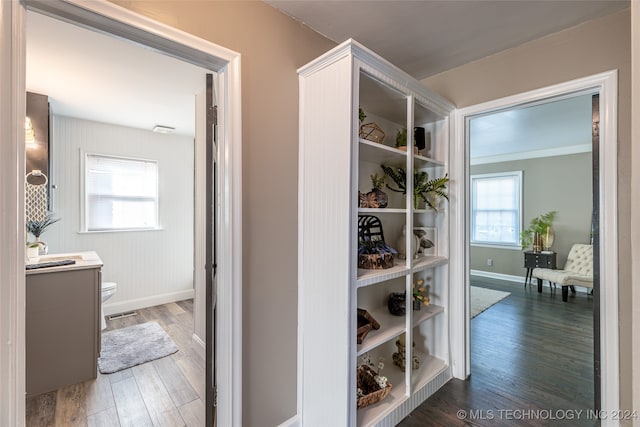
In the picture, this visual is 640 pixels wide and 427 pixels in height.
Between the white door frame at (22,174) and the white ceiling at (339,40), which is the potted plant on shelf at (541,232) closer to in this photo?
the white ceiling at (339,40)

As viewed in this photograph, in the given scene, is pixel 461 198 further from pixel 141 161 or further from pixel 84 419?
pixel 141 161

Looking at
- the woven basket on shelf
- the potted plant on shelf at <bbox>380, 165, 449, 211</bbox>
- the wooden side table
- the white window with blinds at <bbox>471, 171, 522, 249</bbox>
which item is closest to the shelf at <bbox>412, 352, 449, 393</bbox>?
the woven basket on shelf

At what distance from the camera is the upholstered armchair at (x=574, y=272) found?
418 cm

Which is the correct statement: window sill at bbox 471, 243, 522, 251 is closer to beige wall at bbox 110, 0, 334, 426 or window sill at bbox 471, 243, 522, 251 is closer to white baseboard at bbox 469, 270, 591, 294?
white baseboard at bbox 469, 270, 591, 294

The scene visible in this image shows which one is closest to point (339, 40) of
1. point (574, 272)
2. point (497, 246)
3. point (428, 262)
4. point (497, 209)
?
point (428, 262)

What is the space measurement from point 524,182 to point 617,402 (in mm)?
4818

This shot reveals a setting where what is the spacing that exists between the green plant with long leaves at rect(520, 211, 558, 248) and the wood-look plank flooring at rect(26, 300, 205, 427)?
578 centimetres

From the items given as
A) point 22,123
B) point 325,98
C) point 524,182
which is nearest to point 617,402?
point 325,98

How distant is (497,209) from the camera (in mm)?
5848

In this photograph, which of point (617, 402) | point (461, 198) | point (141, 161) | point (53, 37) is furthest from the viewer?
point (141, 161)

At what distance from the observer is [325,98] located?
5.06 feet

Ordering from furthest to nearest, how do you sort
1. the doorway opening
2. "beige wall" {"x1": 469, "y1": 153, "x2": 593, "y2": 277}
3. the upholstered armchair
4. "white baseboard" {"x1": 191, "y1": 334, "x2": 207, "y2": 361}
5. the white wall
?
"beige wall" {"x1": 469, "y1": 153, "x2": 593, "y2": 277} → the upholstered armchair → the white wall → "white baseboard" {"x1": 191, "y1": 334, "x2": 207, "y2": 361} → the doorway opening

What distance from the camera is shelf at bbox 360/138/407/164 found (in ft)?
5.35

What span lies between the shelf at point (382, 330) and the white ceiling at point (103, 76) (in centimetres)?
219
